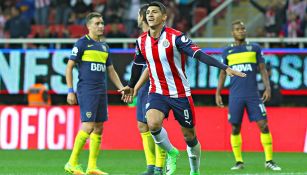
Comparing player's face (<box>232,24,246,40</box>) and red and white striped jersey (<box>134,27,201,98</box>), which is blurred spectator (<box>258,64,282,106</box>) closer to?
player's face (<box>232,24,246,40</box>)

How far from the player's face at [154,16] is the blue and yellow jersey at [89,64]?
1.99 metres

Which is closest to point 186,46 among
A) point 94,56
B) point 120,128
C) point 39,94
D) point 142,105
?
point 142,105

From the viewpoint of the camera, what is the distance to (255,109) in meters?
15.4

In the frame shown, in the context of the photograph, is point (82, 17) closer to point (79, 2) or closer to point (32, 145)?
point (79, 2)

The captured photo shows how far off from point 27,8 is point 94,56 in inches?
464

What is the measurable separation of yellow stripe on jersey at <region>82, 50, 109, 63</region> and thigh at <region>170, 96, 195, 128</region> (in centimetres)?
214

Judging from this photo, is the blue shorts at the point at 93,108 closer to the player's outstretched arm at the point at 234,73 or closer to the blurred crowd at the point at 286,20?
the player's outstretched arm at the point at 234,73

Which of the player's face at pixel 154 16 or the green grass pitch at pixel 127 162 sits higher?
the player's face at pixel 154 16

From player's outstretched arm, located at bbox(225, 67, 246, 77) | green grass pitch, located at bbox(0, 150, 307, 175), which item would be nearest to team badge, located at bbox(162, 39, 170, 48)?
player's outstretched arm, located at bbox(225, 67, 246, 77)

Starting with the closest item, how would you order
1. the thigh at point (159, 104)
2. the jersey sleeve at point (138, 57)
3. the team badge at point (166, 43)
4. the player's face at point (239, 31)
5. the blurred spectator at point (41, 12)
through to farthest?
1. the team badge at point (166, 43)
2. the thigh at point (159, 104)
3. the jersey sleeve at point (138, 57)
4. the player's face at point (239, 31)
5. the blurred spectator at point (41, 12)

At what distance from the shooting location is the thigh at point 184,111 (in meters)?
12.1

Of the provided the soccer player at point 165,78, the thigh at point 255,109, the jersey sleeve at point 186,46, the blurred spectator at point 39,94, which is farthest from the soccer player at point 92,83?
the blurred spectator at point 39,94

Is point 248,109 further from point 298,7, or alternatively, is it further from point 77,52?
point 298,7

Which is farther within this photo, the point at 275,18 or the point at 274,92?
the point at 275,18
